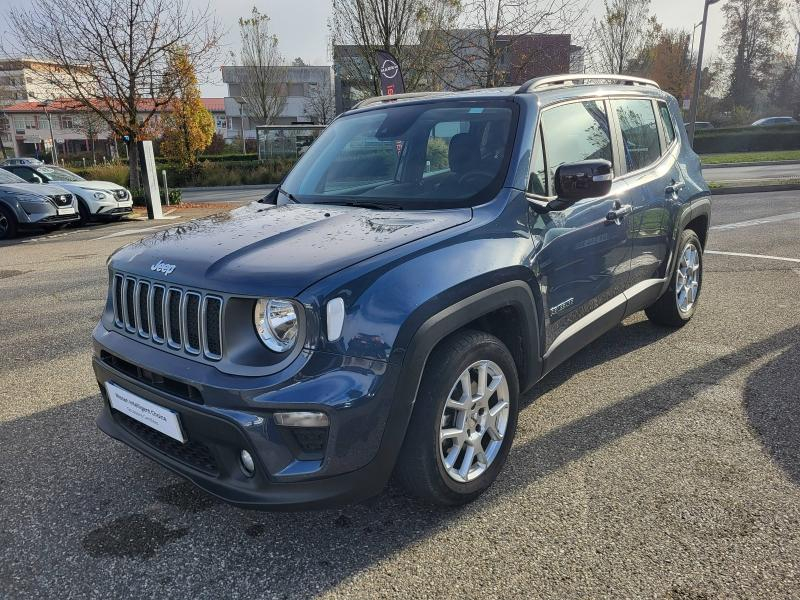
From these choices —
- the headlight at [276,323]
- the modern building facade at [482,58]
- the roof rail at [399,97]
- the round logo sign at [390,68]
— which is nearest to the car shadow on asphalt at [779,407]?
the headlight at [276,323]

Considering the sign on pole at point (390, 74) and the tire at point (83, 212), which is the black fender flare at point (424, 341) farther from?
the tire at point (83, 212)

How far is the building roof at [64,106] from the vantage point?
19.1 metres

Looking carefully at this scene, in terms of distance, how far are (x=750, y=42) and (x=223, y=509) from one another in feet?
194

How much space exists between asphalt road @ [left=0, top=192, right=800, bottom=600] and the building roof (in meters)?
17.8

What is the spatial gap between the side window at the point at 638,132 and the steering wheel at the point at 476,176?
1361mm

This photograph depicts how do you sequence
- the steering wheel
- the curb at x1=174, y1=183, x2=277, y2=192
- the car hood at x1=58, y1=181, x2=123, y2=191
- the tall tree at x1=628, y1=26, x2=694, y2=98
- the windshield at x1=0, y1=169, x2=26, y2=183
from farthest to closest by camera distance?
the tall tree at x1=628, y1=26, x2=694, y2=98, the curb at x1=174, y1=183, x2=277, y2=192, the car hood at x1=58, y1=181, x2=123, y2=191, the windshield at x1=0, y1=169, x2=26, y2=183, the steering wheel

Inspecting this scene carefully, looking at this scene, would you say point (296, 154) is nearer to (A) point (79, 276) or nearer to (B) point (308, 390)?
(A) point (79, 276)

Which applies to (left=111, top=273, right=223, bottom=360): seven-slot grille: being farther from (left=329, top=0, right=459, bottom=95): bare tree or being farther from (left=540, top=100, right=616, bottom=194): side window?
(left=329, top=0, right=459, bottom=95): bare tree

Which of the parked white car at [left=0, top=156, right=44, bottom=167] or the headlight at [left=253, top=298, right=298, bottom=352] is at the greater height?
the parked white car at [left=0, top=156, right=44, bottom=167]

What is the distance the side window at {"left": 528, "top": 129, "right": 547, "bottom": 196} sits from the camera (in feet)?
9.80

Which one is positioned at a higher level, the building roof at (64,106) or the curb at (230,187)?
the building roof at (64,106)

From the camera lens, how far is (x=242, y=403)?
207cm

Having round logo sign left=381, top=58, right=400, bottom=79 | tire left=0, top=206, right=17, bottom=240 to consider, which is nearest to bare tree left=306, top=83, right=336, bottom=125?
round logo sign left=381, top=58, right=400, bottom=79

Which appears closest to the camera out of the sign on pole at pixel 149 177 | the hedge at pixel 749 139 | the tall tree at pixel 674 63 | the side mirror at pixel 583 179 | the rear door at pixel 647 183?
the side mirror at pixel 583 179
